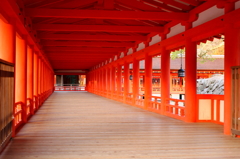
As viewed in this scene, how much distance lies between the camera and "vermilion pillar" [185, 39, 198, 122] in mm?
7359

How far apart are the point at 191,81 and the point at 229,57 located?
1933 millimetres

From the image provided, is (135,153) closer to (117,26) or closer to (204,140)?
(204,140)

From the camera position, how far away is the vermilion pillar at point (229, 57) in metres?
5.41

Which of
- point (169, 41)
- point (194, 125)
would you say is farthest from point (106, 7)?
point (194, 125)

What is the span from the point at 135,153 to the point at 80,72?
100ft

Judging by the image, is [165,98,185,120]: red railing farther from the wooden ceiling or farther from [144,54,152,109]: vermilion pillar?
the wooden ceiling

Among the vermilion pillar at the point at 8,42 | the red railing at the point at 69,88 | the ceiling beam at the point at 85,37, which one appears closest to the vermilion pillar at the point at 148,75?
the ceiling beam at the point at 85,37

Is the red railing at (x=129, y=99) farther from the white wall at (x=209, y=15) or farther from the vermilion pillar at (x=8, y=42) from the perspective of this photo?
the vermilion pillar at (x=8, y=42)

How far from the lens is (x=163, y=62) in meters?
9.14

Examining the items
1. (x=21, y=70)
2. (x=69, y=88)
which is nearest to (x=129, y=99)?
(x=21, y=70)

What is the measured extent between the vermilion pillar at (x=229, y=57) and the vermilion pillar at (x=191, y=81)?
174 centimetres

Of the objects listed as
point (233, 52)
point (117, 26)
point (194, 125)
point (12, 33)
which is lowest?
point (194, 125)

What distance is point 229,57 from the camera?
18.2 ft

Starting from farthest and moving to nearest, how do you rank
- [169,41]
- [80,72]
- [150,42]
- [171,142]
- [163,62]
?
1. [80,72]
2. [150,42]
3. [163,62]
4. [169,41]
5. [171,142]
